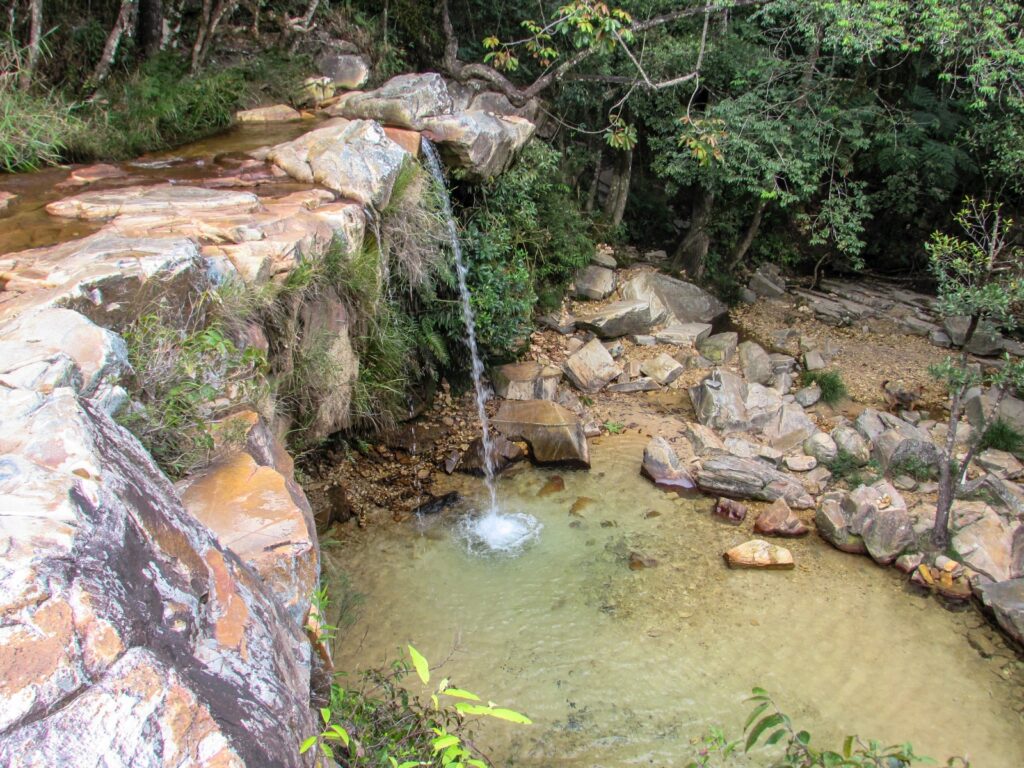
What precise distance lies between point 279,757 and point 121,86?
271 inches

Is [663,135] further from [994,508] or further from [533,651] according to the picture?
[533,651]

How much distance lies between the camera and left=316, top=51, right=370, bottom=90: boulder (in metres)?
7.69

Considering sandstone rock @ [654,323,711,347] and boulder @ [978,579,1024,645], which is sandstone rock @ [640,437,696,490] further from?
sandstone rock @ [654,323,711,347]

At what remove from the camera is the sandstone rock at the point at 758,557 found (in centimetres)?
530

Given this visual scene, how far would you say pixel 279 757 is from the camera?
1.61 meters

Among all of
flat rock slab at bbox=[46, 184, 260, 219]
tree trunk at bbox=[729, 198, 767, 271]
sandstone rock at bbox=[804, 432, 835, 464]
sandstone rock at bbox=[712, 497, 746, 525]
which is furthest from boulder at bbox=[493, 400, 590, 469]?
tree trunk at bbox=[729, 198, 767, 271]

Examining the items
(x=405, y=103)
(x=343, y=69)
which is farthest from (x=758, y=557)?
(x=343, y=69)

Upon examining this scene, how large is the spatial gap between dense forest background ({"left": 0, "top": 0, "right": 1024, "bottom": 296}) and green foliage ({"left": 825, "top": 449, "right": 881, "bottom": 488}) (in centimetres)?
302

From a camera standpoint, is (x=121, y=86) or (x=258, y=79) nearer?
(x=121, y=86)

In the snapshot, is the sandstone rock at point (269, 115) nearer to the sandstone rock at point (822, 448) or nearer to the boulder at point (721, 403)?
the boulder at point (721, 403)

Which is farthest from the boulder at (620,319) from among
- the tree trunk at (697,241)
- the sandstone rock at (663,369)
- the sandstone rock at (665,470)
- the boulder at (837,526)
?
the boulder at (837,526)

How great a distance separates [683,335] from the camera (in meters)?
8.66

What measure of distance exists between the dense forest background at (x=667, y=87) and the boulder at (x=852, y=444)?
2.72m

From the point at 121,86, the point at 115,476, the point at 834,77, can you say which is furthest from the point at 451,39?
the point at 115,476
